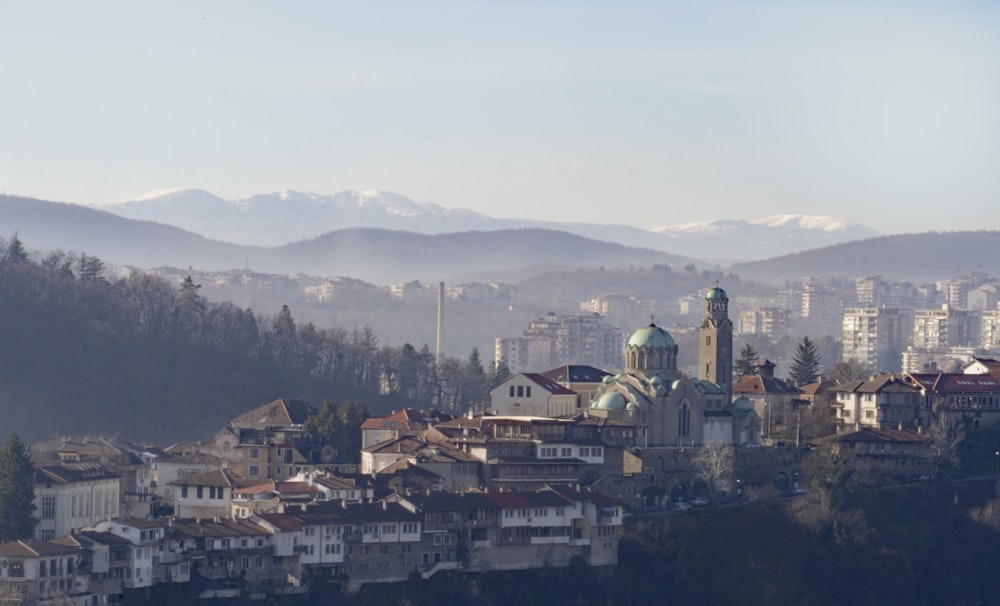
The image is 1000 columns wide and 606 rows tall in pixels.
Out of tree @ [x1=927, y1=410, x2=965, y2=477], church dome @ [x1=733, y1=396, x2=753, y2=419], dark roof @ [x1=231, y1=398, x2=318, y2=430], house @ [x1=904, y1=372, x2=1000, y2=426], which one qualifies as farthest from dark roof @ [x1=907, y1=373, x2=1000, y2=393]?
dark roof @ [x1=231, y1=398, x2=318, y2=430]

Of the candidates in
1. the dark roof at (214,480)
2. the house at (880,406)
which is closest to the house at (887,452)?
the house at (880,406)

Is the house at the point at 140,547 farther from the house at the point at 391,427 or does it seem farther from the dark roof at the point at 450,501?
the house at the point at 391,427

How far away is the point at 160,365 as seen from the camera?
113250 millimetres

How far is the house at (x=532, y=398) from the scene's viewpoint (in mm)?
91750

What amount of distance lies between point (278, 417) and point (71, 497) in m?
16.6

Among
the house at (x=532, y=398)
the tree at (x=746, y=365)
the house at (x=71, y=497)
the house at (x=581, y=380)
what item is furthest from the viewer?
the tree at (x=746, y=365)

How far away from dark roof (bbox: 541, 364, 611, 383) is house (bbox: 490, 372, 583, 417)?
4.09 metres

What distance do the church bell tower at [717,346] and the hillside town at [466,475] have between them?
9cm

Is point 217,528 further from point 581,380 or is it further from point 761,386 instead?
point 761,386

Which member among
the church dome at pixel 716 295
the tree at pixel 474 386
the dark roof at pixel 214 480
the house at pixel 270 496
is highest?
the church dome at pixel 716 295

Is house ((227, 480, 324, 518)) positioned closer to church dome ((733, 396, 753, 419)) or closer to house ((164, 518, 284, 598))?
house ((164, 518, 284, 598))

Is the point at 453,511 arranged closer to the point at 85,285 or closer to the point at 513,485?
the point at 513,485

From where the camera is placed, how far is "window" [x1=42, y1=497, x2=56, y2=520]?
7262cm

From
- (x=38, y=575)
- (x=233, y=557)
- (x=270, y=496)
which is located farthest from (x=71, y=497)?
(x=38, y=575)
